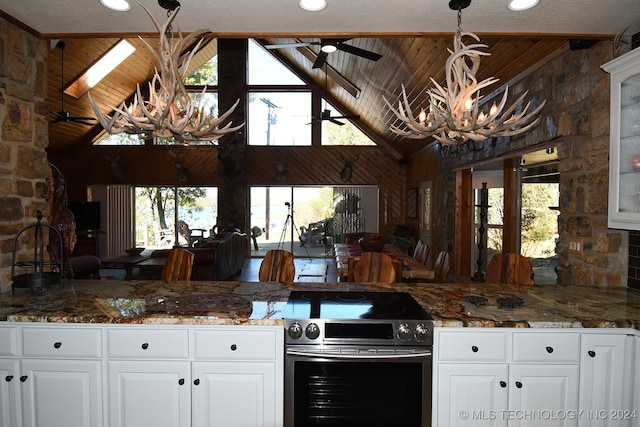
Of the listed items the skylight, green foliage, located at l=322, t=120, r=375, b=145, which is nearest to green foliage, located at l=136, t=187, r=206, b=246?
the skylight

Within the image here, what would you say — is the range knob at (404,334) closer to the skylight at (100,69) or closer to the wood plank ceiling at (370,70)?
the wood plank ceiling at (370,70)

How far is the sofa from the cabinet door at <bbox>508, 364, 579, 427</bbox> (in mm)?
4515

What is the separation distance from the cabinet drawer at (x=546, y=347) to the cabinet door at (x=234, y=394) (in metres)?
1.20

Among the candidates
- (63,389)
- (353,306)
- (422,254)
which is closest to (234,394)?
(353,306)

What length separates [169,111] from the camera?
221 cm

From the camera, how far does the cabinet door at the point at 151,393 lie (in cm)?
191

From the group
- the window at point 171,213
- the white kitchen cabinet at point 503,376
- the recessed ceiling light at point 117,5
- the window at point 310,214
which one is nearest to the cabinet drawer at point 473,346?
the white kitchen cabinet at point 503,376

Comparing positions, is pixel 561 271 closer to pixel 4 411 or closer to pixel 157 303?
pixel 157 303

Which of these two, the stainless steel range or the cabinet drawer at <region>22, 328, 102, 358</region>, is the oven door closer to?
the stainless steel range

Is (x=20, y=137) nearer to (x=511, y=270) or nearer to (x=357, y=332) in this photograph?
(x=357, y=332)

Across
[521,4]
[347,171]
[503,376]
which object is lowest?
[503,376]

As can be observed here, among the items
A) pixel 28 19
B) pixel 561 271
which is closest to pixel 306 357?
pixel 561 271

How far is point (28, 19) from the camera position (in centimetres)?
246

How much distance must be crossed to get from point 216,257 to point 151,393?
3905 mm
